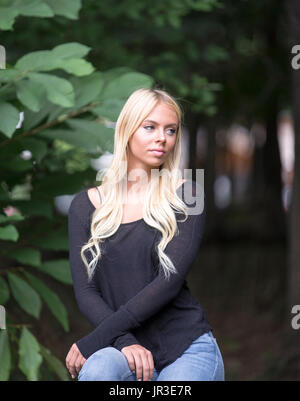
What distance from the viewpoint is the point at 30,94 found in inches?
128

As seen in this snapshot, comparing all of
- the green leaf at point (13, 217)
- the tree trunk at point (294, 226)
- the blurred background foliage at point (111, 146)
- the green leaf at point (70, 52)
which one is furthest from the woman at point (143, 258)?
the tree trunk at point (294, 226)

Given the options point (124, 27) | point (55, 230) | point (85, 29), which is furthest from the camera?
point (124, 27)

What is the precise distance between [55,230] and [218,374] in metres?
1.63

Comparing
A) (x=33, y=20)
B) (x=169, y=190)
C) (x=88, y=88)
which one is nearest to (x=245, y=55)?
(x=33, y=20)

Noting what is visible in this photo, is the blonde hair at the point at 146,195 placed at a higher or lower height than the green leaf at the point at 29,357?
higher

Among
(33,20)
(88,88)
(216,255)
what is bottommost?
(216,255)

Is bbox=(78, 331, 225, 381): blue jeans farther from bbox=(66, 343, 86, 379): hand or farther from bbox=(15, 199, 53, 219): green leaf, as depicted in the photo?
bbox=(15, 199, 53, 219): green leaf

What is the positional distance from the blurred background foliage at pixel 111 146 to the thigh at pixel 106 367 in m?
1.00

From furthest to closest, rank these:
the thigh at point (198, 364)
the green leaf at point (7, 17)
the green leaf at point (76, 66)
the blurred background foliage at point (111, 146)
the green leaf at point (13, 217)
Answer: the blurred background foliage at point (111, 146), the green leaf at point (7, 17), the green leaf at point (76, 66), the green leaf at point (13, 217), the thigh at point (198, 364)

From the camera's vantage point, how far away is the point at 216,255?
10500mm

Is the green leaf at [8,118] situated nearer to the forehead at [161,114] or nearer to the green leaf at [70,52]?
the green leaf at [70,52]

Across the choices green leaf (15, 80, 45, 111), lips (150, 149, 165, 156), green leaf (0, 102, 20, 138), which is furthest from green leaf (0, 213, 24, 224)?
lips (150, 149, 165, 156)

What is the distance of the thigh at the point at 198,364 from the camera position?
2414 millimetres

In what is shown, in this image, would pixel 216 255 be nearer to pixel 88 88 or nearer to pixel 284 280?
pixel 284 280
